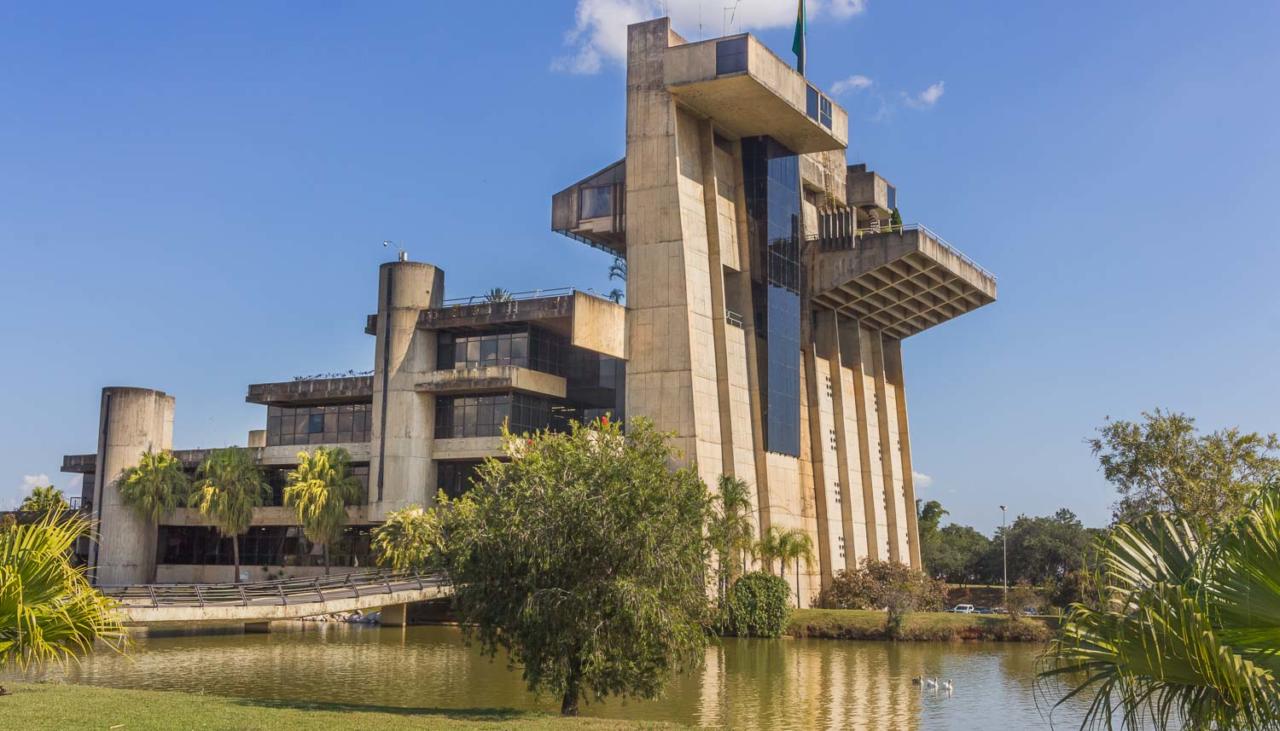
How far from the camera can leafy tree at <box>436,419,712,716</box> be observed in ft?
90.4

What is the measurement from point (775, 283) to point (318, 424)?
3342 centimetres

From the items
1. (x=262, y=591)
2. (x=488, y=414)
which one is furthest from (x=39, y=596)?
(x=488, y=414)

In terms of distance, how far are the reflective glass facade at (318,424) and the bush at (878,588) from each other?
3255cm

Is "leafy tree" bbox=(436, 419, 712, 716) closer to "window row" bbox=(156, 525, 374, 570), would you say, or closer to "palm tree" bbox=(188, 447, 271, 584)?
"window row" bbox=(156, 525, 374, 570)

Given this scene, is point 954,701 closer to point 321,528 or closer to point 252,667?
point 252,667

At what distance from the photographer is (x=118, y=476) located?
81.1 m

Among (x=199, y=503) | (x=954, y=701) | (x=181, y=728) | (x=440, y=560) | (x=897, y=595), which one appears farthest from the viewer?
(x=199, y=503)

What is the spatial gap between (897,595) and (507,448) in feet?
125

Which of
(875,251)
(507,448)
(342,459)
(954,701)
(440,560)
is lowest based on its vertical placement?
(954,701)

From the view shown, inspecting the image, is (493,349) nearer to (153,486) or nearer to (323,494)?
(323,494)

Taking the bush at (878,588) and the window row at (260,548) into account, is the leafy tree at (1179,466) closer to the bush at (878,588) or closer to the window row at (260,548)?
the bush at (878,588)

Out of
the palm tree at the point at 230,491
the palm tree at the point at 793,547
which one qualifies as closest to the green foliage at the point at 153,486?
the palm tree at the point at 230,491

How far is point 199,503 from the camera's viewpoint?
261 ft

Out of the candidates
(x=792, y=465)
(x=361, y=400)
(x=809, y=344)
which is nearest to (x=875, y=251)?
(x=809, y=344)
